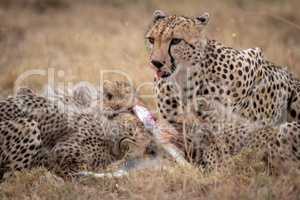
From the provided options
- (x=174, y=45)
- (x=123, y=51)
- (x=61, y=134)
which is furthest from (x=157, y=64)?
(x=123, y=51)

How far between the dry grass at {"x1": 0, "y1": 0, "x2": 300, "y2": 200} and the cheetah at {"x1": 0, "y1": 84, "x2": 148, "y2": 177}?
29cm

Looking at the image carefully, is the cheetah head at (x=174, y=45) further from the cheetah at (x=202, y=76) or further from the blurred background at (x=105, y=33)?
the blurred background at (x=105, y=33)

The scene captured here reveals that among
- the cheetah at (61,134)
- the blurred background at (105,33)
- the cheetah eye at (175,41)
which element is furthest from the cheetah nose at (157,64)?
the blurred background at (105,33)

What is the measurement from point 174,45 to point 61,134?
47.7 inches

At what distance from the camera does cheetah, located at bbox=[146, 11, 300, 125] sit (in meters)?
5.71

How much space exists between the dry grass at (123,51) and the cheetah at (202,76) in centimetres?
80

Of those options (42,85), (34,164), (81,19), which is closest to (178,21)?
(34,164)

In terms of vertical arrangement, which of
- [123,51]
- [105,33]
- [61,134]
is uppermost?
[105,33]

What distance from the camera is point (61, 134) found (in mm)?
6078

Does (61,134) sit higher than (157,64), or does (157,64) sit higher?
(157,64)

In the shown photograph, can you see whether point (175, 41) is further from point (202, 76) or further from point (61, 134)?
point (61, 134)

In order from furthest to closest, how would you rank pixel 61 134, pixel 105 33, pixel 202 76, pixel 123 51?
pixel 105 33
pixel 123 51
pixel 61 134
pixel 202 76

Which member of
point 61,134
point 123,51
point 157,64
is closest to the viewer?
point 157,64

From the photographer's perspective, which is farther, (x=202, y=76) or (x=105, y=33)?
(x=105, y=33)
